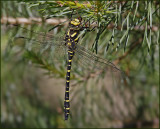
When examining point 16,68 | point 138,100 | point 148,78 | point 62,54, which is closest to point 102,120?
point 138,100

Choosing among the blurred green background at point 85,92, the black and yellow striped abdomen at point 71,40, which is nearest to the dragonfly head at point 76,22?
the black and yellow striped abdomen at point 71,40

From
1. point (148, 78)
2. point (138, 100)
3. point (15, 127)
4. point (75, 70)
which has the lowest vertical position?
point (15, 127)

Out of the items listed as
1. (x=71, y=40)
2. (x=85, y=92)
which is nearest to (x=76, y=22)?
(x=71, y=40)

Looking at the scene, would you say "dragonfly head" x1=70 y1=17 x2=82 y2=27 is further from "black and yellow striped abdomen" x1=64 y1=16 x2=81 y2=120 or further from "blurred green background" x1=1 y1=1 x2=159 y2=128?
"blurred green background" x1=1 y1=1 x2=159 y2=128

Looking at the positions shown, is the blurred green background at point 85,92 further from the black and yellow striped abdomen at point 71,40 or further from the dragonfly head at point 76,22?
the dragonfly head at point 76,22

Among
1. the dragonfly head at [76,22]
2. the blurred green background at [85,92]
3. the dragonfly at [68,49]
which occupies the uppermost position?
the dragonfly head at [76,22]

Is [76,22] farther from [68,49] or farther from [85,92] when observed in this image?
[85,92]

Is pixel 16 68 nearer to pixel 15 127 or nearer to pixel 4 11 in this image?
pixel 15 127

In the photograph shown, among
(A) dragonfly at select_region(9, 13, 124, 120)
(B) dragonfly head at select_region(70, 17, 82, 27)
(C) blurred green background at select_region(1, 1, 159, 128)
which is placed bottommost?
(C) blurred green background at select_region(1, 1, 159, 128)

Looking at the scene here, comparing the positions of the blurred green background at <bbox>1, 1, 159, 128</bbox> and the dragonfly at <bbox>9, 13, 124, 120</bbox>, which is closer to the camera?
the dragonfly at <bbox>9, 13, 124, 120</bbox>

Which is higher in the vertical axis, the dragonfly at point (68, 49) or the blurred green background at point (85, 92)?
the dragonfly at point (68, 49)

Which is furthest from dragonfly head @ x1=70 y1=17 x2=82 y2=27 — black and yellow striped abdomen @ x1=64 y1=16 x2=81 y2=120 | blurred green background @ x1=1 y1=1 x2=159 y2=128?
blurred green background @ x1=1 y1=1 x2=159 y2=128
